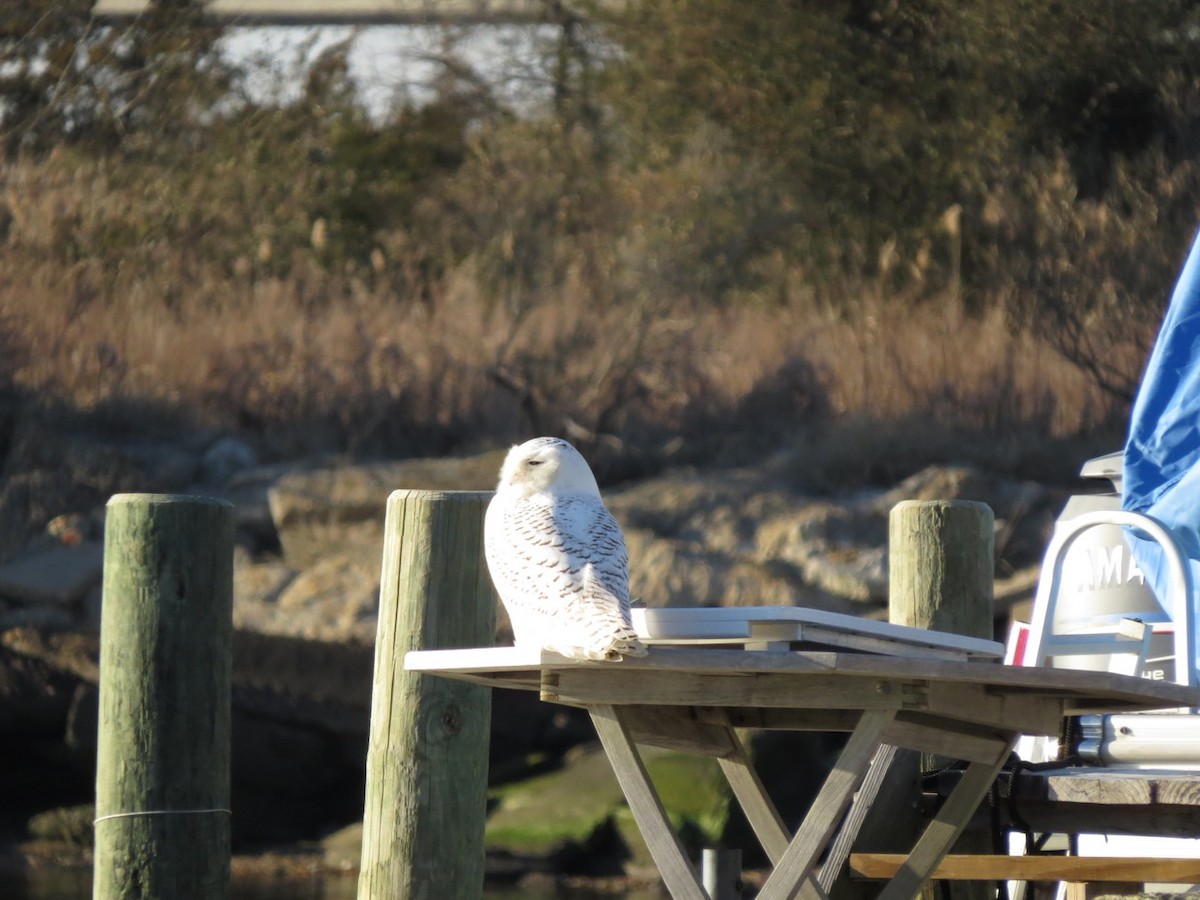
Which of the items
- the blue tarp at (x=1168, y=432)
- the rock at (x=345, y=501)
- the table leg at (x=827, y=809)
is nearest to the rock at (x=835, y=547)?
the rock at (x=345, y=501)

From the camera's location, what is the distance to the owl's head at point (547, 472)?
120 inches

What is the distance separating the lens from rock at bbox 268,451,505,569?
29.3ft

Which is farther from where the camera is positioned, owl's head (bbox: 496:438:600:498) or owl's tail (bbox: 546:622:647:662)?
owl's head (bbox: 496:438:600:498)

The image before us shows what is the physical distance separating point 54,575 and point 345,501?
5.01ft

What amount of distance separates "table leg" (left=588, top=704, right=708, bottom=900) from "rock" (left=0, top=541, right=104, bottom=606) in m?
6.43

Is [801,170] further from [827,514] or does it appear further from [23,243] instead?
[23,243]

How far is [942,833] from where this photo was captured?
120 inches

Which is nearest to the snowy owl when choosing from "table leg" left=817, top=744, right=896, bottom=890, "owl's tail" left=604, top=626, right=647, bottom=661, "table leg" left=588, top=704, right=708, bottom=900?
"owl's tail" left=604, top=626, right=647, bottom=661

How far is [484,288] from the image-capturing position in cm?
1195

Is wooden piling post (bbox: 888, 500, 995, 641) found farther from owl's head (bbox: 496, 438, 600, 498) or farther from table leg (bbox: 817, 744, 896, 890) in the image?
owl's head (bbox: 496, 438, 600, 498)

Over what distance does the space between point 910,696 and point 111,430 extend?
838cm

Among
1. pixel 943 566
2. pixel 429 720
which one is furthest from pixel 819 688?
pixel 943 566

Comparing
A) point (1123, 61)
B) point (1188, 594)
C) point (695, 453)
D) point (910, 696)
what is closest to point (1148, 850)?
point (1188, 594)

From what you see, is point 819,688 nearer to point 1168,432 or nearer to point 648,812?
point 648,812
